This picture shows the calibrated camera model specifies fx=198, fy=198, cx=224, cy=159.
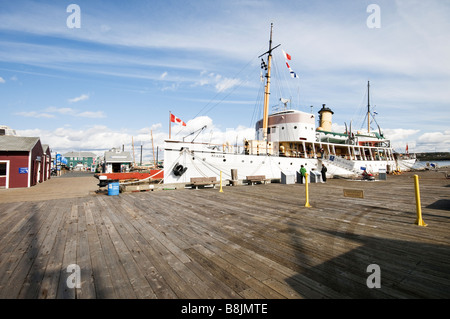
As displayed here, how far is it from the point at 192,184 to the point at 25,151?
743 inches

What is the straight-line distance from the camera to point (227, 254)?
3.66 metres

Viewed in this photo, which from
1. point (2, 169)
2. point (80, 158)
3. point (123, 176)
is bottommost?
point (123, 176)

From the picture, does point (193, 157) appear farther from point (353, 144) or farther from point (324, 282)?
point (353, 144)

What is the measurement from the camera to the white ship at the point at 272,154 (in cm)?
1638

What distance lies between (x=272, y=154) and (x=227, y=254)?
18732 mm

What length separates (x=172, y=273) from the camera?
3.00 m

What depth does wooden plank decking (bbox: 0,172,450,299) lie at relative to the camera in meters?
2.59

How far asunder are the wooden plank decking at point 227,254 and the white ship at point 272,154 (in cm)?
982

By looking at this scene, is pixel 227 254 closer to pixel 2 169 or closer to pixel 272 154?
pixel 272 154

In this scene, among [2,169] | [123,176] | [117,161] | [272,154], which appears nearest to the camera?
[2,169]

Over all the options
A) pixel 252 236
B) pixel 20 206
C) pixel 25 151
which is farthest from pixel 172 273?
pixel 25 151

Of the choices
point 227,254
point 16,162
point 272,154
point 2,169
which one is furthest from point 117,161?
point 227,254

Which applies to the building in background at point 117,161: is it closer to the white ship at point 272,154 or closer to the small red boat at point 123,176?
the small red boat at point 123,176
